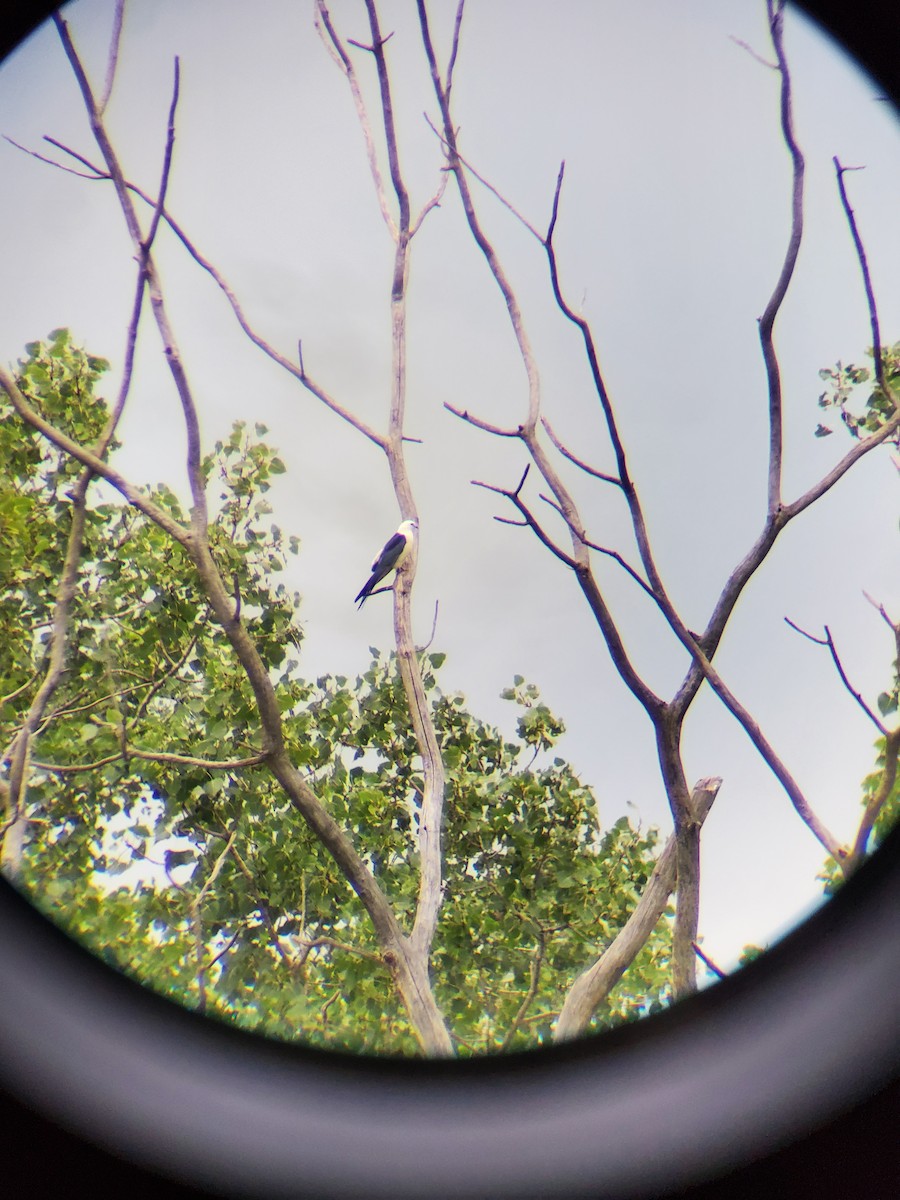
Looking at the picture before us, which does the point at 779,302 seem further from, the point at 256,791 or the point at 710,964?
the point at 256,791

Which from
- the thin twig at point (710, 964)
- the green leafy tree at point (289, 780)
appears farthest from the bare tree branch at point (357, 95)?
the thin twig at point (710, 964)

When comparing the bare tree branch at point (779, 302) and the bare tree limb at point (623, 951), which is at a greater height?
the bare tree branch at point (779, 302)

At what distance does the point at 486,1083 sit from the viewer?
0.81 meters

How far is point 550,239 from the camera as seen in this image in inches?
72.1

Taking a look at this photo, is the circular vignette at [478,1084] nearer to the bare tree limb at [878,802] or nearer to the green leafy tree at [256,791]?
the bare tree limb at [878,802]

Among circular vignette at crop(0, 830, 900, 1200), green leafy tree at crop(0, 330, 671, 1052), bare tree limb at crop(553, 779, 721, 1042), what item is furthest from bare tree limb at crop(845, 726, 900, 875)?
green leafy tree at crop(0, 330, 671, 1052)

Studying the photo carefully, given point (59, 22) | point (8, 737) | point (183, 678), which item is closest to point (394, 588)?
point (183, 678)

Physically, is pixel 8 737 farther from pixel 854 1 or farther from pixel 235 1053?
pixel 854 1

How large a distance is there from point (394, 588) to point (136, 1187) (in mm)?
1894

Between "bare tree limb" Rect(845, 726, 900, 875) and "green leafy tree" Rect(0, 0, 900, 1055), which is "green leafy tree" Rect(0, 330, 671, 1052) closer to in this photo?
"green leafy tree" Rect(0, 0, 900, 1055)

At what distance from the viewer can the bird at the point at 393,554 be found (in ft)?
8.81

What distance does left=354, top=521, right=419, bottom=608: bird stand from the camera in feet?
8.81

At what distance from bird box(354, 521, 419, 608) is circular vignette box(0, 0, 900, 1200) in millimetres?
1963

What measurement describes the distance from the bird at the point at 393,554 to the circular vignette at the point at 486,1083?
196 centimetres
